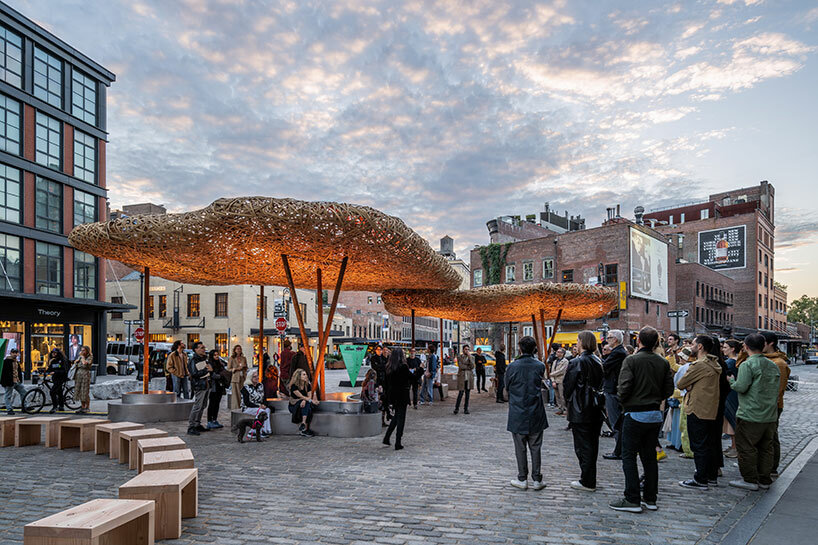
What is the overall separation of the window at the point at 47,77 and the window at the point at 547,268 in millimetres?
35378

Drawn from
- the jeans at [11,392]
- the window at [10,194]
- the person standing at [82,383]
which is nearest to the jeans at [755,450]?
the person standing at [82,383]

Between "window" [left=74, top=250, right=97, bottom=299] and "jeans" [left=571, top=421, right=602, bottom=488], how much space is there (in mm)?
33380

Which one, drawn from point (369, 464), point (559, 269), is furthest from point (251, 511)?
point (559, 269)

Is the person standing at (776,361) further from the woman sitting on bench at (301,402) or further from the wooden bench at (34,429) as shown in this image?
the wooden bench at (34,429)

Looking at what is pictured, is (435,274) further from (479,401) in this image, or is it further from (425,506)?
(425,506)

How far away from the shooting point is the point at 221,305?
158 feet

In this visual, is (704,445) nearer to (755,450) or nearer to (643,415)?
(755,450)

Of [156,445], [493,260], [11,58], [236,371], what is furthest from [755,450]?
[493,260]

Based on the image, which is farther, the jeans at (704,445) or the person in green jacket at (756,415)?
the jeans at (704,445)

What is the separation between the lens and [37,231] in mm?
30094

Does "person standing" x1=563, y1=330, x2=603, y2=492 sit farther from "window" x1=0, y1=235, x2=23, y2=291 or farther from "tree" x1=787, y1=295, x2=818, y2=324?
"tree" x1=787, y1=295, x2=818, y2=324

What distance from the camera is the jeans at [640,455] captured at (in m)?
6.06

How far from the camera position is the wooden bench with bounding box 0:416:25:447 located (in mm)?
10078

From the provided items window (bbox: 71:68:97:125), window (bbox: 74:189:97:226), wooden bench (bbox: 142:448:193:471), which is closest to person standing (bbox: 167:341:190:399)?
wooden bench (bbox: 142:448:193:471)
